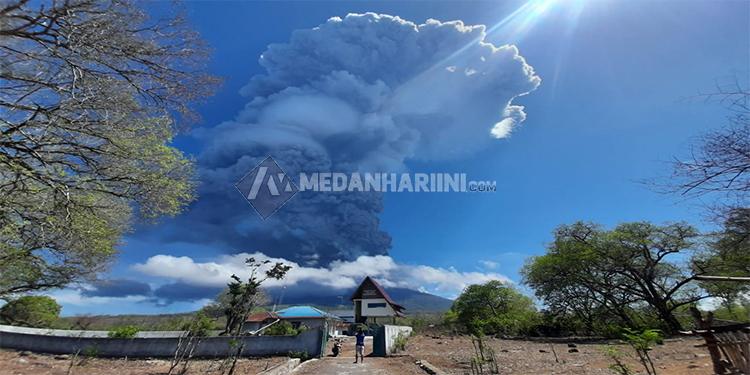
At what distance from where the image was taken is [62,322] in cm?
2378

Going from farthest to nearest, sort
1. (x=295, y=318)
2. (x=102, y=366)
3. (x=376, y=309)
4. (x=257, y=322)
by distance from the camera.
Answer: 1. (x=376, y=309)
2. (x=295, y=318)
3. (x=257, y=322)
4. (x=102, y=366)

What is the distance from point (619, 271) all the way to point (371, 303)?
77.4 feet

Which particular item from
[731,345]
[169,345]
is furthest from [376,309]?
[731,345]

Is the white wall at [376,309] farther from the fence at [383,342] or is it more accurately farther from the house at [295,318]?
the fence at [383,342]

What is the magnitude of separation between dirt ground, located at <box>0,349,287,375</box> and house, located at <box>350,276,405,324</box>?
22685 mm

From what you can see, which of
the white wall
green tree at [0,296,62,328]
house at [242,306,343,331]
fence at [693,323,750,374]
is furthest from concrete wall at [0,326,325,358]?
the white wall

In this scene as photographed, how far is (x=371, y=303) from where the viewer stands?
33.4 m

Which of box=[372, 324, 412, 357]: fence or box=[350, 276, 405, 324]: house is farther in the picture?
box=[350, 276, 405, 324]: house

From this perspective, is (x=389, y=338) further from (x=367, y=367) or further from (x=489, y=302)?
(x=489, y=302)

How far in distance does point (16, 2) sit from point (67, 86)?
5.26 feet

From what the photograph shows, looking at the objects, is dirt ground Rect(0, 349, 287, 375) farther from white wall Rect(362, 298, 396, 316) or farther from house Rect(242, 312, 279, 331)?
white wall Rect(362, 298, 396, 316)

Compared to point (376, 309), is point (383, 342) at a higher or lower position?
lower

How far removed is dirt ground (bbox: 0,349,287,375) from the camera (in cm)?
878

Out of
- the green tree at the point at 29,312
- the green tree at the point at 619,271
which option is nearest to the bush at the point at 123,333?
the green tree at the point at 29,312
